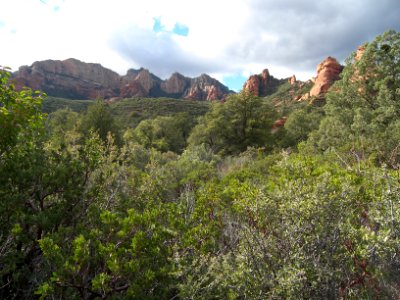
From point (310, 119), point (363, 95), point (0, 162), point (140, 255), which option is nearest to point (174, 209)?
point (140, 255)

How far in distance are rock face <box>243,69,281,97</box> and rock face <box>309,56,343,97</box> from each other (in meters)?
53.3

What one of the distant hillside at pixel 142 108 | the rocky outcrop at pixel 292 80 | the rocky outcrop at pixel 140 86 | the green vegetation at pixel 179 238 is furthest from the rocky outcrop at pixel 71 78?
the green vegetation at pixel 179 238

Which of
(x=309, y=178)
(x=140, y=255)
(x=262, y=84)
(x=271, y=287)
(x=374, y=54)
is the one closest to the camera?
(x=140, y=255)

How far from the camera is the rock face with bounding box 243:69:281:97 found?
13624 centimetres

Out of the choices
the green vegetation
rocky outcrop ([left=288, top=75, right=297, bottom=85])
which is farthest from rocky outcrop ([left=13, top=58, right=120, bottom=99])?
the green vegetation

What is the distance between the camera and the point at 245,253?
3744 millimetres

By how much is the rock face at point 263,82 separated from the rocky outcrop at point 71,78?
78.3 m

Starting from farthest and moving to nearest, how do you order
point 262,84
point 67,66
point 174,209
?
point 67,66
point 262,84
point 174,209

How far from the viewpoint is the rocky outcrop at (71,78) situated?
15490cm

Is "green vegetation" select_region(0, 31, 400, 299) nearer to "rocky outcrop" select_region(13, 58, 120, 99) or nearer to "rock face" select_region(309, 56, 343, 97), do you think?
"rock face" select_region(309, 56, 343, 97)

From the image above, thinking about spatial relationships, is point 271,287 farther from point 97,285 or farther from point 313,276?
point 97,285

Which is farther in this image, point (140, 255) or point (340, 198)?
point (340, 198)

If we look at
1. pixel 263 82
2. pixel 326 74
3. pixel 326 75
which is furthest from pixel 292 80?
pixel 326 75

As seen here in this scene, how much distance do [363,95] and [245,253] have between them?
Result: 22.1 meters
